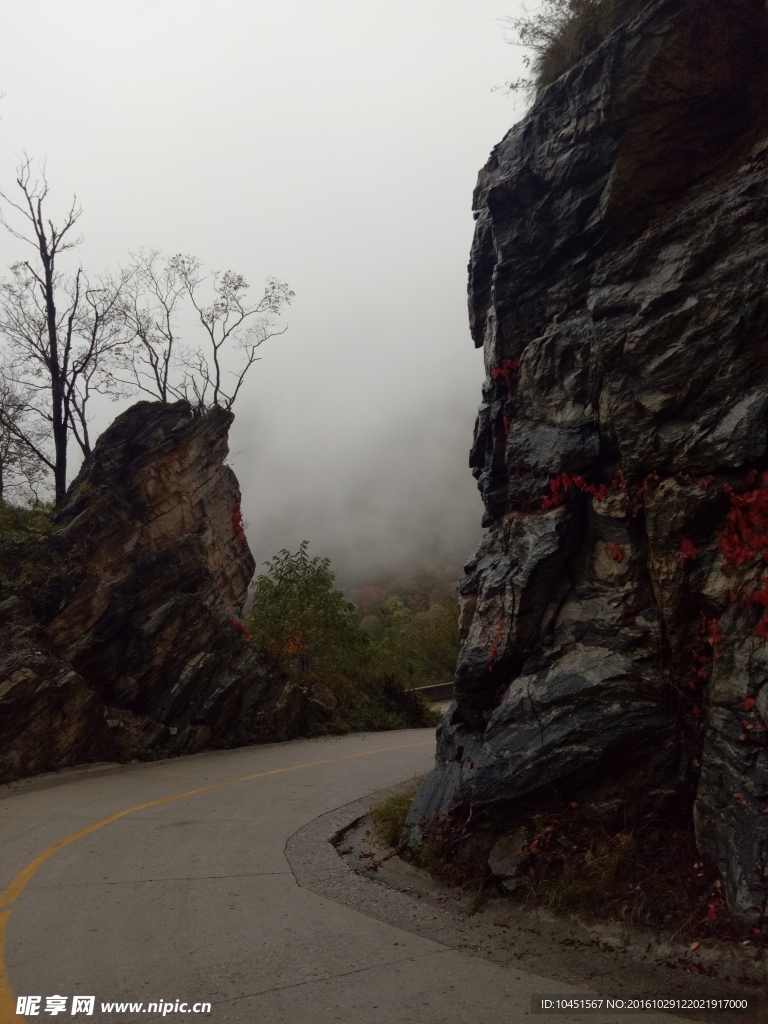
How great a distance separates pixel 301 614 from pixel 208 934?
18591 millimetres

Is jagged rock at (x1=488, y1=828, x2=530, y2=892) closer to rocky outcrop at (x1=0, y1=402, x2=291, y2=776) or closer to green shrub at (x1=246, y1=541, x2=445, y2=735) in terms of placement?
rocky outcrop at (x1=0, y1=402, x2=291, y2=776)

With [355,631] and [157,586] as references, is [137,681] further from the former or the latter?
[355,631]

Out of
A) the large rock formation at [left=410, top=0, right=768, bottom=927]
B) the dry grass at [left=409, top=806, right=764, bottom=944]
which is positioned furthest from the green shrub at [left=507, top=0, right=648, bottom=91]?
the dry grass at [left=409, top=806, right=764, bottom=944]

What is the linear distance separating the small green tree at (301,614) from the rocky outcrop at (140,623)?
76.6 inches

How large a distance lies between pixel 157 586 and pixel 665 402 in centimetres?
1421

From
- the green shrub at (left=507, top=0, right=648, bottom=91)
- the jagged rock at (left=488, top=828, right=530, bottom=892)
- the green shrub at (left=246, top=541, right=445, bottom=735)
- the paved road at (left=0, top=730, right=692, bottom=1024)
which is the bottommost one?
the paved road at (left=0, top=730, right=692, bottom=1024)

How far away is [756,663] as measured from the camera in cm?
582

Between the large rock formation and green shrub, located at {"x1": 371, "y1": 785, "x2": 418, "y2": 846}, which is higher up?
the large rock formation

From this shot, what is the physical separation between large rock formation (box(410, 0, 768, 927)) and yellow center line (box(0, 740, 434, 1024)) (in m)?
3.69

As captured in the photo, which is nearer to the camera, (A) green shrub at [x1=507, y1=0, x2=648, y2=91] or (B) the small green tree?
(A) green shrub at [x1=507, y1=0, x2=648, y2=91]

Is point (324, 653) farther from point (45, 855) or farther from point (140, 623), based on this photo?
point (45, 855)

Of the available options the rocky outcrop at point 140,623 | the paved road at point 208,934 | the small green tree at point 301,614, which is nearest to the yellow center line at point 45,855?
the paved road at point 208,934

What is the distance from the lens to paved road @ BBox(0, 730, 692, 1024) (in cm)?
468

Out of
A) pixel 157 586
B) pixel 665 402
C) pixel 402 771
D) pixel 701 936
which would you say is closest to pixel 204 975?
pixel 701 936
